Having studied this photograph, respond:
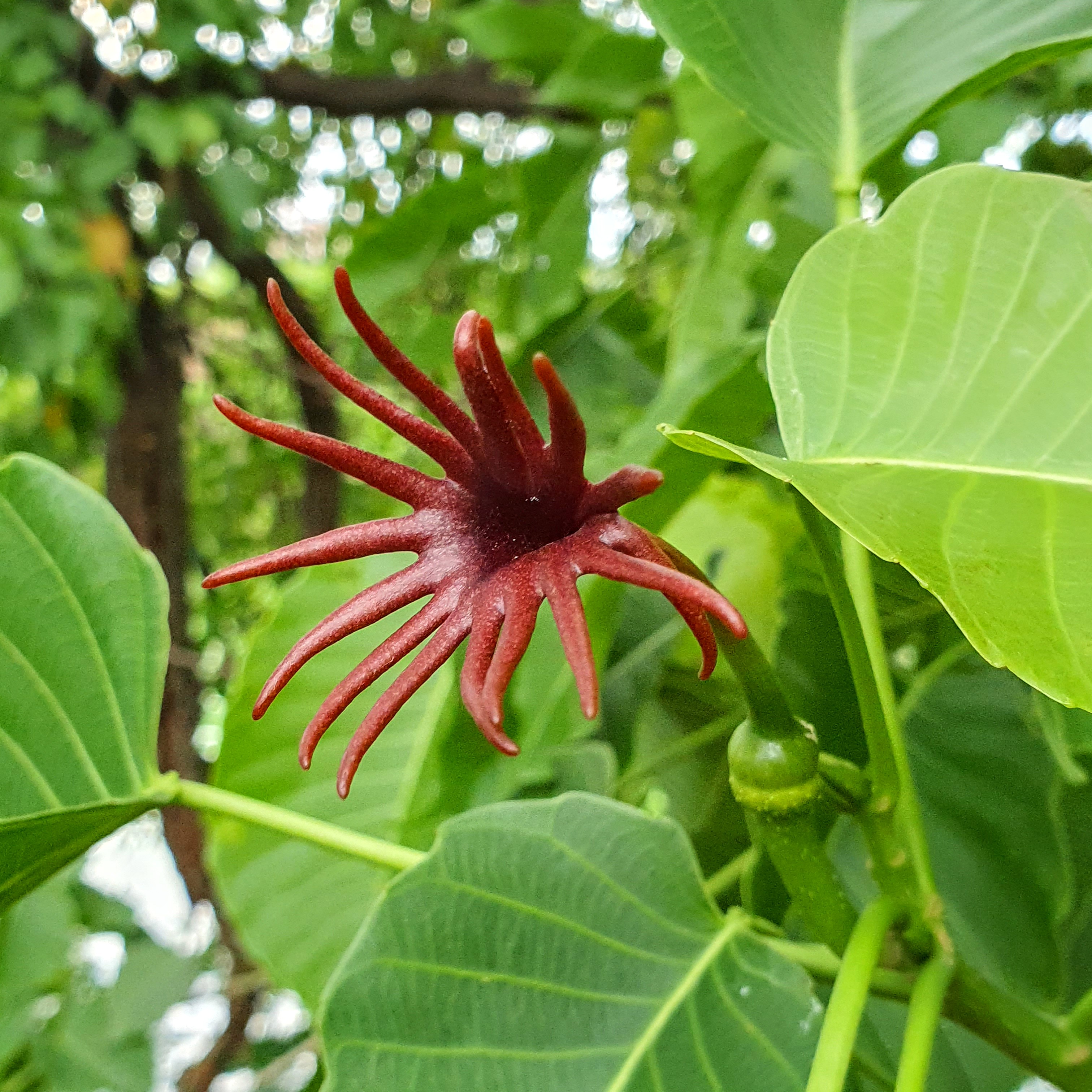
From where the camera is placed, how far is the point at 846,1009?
0.68 ft

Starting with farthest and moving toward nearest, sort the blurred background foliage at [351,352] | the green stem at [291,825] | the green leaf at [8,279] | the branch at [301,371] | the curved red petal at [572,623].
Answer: the branch at [301,371] → the green leaf at [8,279] → the blurred background foliage at [351,352] → the green stem at [291,825] → the curved red petal at [572,623]

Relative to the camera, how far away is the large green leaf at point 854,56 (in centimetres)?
29

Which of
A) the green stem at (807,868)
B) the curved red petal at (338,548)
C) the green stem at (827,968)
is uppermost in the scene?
the curved red petal at (338,548)

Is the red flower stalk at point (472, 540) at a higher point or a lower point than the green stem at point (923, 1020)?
higher

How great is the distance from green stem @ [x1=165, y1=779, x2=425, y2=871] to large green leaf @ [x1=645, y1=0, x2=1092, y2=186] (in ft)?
0.80

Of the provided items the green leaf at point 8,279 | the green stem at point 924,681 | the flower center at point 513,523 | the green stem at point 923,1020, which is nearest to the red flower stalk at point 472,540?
the flower center at point 513,523

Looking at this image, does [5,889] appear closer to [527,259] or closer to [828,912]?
[828,912]

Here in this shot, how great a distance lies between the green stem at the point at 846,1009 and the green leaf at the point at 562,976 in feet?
0.10

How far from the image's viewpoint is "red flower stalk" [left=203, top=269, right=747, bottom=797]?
0.16m

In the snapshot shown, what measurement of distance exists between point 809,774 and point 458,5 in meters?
1.29

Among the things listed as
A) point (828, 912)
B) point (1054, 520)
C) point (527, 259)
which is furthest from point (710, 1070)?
point (527, 259)

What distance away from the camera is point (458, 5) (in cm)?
125

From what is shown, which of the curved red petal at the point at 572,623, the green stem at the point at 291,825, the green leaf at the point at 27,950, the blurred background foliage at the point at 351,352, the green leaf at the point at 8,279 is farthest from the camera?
the green leaf at the point at 8,279

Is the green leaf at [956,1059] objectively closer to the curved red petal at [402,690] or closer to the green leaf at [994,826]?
the green leaf at [994,826]
